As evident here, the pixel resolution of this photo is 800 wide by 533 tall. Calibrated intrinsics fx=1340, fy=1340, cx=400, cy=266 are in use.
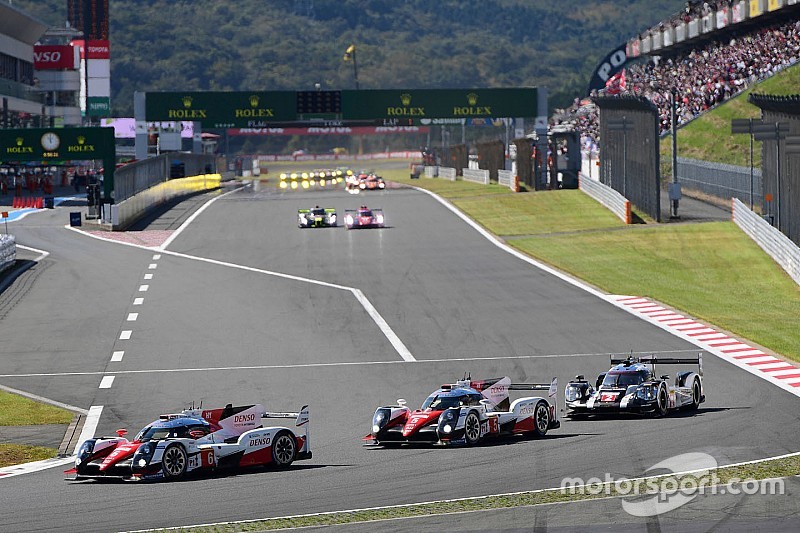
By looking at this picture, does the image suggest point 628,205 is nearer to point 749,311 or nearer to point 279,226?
point 279,226

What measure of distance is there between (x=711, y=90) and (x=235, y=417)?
289ft

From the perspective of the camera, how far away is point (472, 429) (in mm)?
24031

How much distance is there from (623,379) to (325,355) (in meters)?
12.4

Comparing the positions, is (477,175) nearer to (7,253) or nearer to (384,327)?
(7,253)

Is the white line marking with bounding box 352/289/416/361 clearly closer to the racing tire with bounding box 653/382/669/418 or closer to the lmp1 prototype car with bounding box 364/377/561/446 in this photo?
the racing tire with bounding box 653/382/669/418

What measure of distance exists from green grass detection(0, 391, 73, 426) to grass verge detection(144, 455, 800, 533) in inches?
503

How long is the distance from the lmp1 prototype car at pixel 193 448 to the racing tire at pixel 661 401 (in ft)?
25.2

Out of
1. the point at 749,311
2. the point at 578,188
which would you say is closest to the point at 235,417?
the point at 749,311

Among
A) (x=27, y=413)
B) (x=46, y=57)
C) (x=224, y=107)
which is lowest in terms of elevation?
(x=27, y=413)

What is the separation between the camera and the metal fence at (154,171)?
241 feet

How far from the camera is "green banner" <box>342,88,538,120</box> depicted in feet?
350

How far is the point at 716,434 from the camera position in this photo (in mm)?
24609

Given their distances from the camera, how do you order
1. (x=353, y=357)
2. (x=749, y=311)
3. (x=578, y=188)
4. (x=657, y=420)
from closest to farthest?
(x=657, y=420) < (x=353, y=357) < (x=749, y=311) < (x=578, y=188)
